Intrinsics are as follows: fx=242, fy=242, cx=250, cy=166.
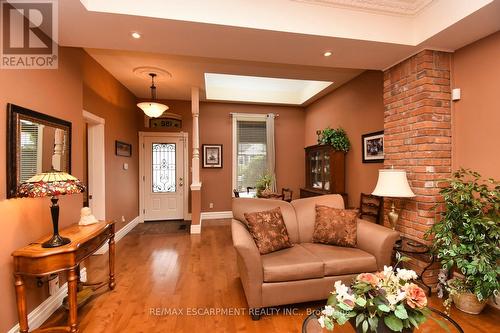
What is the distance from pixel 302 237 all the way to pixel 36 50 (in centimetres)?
321

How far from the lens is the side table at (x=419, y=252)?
2451 mm

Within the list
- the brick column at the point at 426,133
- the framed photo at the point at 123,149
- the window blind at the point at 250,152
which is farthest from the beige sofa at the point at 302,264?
the window blind at the point at 250,152

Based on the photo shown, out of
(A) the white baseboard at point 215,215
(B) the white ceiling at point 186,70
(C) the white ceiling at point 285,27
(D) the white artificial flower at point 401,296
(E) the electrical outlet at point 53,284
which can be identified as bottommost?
(A) the white baseboard at point 215,215

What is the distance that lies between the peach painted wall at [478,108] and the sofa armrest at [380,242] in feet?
3.72

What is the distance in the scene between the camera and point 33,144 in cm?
210

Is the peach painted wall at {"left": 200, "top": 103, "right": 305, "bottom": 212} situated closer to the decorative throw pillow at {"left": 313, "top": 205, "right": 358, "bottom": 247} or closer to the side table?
the decorative throw pillow at {"left": 313, "top": 205, "right": 358, "bottom": 247}

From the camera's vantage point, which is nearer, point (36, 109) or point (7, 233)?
point (7, 233)

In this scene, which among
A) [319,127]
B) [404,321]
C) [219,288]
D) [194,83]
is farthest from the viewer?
[319,127]

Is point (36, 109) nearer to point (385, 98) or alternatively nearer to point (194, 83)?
point (194, 83)

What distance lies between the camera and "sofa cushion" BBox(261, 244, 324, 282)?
2.14 meters

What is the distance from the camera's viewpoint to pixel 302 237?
110 inches

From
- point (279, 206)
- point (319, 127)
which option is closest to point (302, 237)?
point (279, 206)

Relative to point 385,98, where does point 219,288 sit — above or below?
below

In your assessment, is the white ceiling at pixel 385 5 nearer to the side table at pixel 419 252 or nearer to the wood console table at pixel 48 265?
the side table at pixel 419 252
